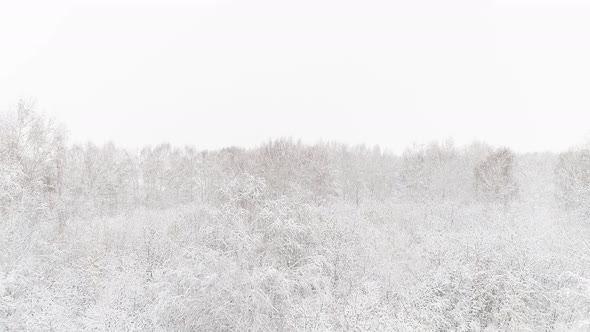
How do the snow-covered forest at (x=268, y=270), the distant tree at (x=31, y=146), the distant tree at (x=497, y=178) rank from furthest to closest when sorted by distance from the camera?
the distant tree at (x=497, y=178) → the distant tree at (x=31, y=146) → the snow-covered forest at (x=268, y=270)

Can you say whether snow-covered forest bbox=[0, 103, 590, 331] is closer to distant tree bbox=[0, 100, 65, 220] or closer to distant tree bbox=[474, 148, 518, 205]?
distant tree bbox=[0, 100, 65, 220]

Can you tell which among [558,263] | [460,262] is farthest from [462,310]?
[558,263]

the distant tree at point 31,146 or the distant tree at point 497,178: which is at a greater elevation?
the distant tree at point 31,146

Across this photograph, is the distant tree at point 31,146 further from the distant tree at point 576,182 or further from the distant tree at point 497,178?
the distant tree at point 497,178

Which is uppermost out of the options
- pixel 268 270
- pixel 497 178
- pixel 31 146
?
pixel 31 146

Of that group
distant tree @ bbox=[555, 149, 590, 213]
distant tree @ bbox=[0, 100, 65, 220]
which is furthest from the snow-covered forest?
distant tree @ bbox=[555, 149, 590, 213]

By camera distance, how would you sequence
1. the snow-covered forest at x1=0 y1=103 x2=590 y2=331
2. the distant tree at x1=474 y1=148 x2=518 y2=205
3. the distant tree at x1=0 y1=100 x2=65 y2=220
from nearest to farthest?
the snow-covered forest at x1=0 y1=103 x2=590 y2=331 → the distant tree at x1=0 y1=100 x2=65 y2=220 → the distant tree at x1=474 y1=148 x2=518 y2=205

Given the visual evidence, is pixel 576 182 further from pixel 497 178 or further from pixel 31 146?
pixel 31 146

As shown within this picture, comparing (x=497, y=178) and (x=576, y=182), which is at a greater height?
(x=497, y=178)

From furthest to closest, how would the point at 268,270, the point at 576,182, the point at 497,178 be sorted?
the point at 497,178 < the point at 576,182 < the point at 268,270

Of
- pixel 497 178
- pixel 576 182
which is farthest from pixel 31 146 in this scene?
pixel 497 178

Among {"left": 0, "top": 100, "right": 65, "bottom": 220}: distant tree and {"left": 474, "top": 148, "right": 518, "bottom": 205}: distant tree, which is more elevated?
{"left": 0, "top": 100, "right": 65, "bottom": 220}: distant tree

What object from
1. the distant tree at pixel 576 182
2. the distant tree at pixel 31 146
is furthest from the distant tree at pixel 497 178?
the distant tree at pixel 31 146

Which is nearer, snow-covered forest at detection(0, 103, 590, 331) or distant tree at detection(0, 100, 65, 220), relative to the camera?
snow-covered forest at detection(0, 103, 590, 331)
